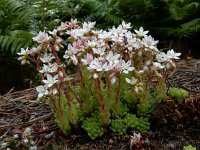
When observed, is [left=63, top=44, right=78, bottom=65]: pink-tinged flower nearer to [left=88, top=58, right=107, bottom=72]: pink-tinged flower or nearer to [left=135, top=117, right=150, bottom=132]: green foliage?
[left=88, top=58, right=107, bottom=72]: pink-tinged flower

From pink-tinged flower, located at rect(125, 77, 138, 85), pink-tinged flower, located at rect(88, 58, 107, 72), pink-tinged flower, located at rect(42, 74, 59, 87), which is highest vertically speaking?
pink-tinged flower, located at rect(88, 58, 107, 72)

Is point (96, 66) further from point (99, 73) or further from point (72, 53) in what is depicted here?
point (72, 53)

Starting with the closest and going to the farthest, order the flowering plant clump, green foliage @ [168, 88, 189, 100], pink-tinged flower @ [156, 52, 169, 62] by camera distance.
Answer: the flowering plant clump < pink-tinged flower @ [156, 52, 169, 62] < green foliage @ [168, 88, 189, 100]

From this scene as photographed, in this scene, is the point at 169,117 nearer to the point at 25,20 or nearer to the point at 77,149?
the point at 77,149

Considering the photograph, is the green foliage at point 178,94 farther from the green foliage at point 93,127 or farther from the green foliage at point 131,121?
the green foliage at point 93,127

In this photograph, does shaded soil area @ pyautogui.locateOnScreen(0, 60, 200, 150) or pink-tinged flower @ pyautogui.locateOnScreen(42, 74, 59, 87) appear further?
shaded soil area @ pyautogui.locateOnScreen(0, 60, 200, 150)

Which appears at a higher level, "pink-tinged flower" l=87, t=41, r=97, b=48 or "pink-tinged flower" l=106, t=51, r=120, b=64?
"pink-tinged flower" l=87, t=41, r=97, b=48

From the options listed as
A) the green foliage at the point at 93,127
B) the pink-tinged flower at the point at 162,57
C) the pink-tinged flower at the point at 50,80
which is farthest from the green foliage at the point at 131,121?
the pink-tinged flower at the point at 50,80

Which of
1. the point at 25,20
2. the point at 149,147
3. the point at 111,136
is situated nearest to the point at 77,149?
the point at 111,136

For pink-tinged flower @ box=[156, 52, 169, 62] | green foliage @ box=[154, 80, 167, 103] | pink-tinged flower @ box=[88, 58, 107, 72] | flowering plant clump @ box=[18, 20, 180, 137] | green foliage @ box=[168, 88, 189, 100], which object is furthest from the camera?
green foliage @ box=[168, 88, 189, 100]

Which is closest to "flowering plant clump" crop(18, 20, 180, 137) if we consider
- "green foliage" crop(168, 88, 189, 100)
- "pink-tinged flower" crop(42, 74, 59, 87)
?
"pink-tinged flower" crop(42, 74, 59, 87)
